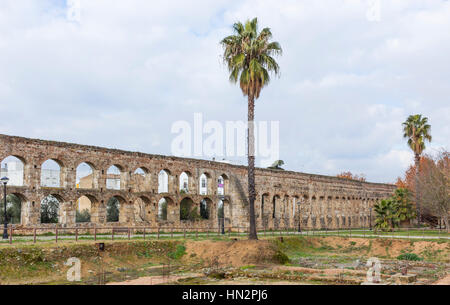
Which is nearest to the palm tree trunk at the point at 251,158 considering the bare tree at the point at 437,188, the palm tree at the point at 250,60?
the palm tree at the point at 250,60

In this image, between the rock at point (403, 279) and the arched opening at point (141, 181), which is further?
the arched opening at point (141, 181)

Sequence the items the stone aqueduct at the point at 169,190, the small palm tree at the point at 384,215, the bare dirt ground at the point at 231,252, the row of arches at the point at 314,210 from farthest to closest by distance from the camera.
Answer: the row of arches at the point at 314,210
the small palm tree at the point at 384,215
the stone aqueduct at the point at 169,190
the bare dirt ground at the point at 231,252

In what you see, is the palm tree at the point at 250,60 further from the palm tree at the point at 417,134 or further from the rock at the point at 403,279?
the palm tree at the point at 417,134

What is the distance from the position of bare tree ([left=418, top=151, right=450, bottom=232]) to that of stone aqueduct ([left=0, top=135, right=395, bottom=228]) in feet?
41.2

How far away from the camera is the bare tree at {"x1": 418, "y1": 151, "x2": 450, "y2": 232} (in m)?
40.8

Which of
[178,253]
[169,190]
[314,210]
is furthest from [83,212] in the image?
[178,253]

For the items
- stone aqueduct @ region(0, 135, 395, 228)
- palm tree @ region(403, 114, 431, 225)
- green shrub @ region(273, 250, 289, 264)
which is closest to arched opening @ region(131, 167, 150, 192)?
stone aqueduct @ region(0, 135, 395, 228)

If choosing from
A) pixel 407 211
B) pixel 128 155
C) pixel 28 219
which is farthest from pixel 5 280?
pixel 407 211

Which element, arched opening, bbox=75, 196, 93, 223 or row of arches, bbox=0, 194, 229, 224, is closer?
row of arches, bbox=0, 194, 229, 224

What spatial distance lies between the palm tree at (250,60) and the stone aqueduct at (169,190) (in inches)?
477

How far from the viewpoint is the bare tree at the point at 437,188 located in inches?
1606

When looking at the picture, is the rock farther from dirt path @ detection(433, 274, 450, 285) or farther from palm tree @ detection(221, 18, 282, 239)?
palm tree @ detection(221, 18, 282, 239)

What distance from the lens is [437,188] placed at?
1617 inches
